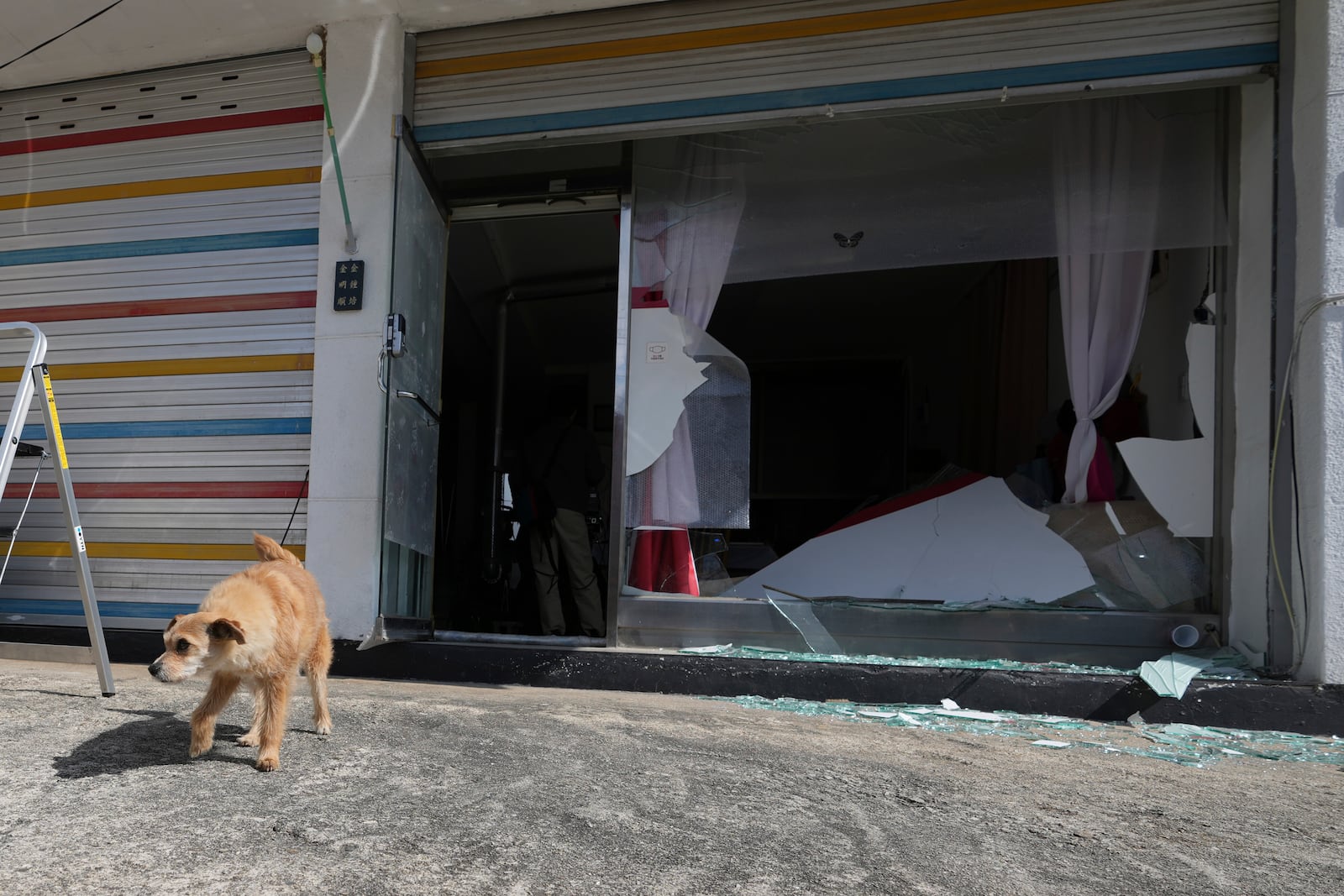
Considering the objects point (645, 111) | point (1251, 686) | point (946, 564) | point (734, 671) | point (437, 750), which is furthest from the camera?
point (946, 564)

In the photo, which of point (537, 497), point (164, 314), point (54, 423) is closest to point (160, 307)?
point (164, 314)

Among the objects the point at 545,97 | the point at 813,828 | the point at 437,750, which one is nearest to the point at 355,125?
the point at 545,97

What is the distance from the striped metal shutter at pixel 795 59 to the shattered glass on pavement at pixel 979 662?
278 centimetres

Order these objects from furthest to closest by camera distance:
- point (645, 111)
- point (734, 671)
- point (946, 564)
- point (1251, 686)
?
point (946, 564) → point (645, 111) → point (734, 671) → point (1251, 686)

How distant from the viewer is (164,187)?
5.88 m

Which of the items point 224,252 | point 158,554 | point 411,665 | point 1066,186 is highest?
point 1066,186

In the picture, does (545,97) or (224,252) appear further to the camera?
(224,252)

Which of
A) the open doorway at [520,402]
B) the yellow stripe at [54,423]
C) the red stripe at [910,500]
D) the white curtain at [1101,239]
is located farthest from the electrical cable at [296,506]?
the white curtain at [1101,239]

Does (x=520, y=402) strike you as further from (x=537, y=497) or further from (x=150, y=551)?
(x=150, y=551)

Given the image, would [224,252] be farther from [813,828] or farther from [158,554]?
[813,828]

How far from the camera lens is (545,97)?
5180 millimetres

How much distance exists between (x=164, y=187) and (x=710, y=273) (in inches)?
141

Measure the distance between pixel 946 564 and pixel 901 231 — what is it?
1952mm

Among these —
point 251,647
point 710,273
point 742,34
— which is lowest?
point 251,647
